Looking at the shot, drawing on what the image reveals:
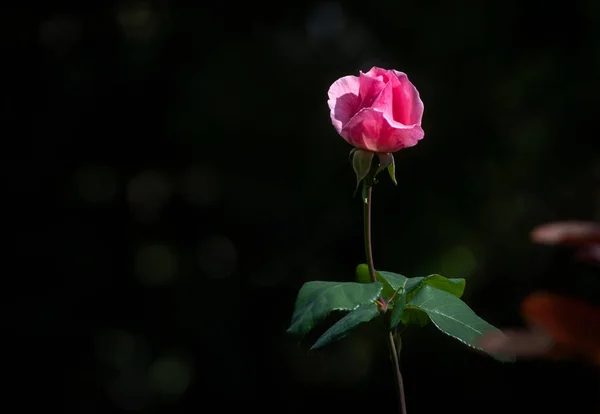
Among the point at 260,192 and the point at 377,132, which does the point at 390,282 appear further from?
the point at 260,192

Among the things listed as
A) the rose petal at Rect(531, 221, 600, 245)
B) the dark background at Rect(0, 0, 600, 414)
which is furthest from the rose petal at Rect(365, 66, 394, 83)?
the dark background at Rect(0, 0, 600, 414)

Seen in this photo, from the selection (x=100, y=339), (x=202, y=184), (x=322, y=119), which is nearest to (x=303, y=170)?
(x=322, y=119)

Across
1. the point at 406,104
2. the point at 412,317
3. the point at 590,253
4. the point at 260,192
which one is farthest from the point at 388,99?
the point at 260,192

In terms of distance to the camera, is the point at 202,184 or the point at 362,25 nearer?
the point at 362,25

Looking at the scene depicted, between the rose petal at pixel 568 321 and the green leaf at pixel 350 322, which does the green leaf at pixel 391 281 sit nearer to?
the green leaf at pixel 350 322

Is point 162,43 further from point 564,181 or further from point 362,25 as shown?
point 564,181

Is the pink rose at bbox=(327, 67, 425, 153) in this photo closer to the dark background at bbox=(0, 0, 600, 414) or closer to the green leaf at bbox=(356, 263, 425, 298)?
the green leaf at bbox=(356, 263, 425, 298)
